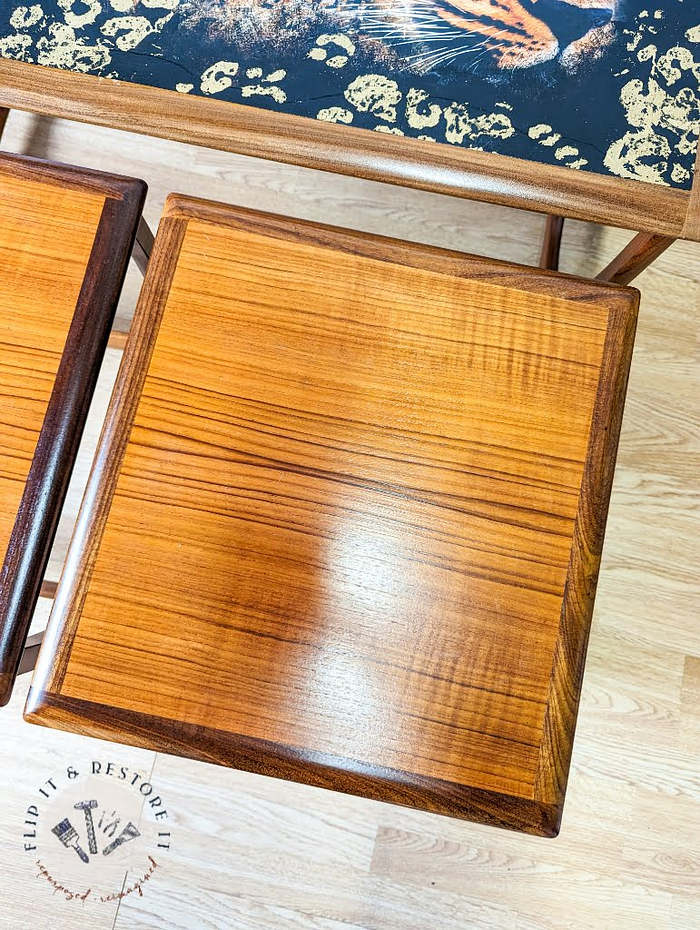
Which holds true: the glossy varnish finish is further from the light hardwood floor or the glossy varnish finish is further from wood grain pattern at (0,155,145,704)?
the light hardwood floor

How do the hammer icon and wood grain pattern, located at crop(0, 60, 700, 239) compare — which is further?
the hammer icon

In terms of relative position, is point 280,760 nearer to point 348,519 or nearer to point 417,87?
point 348,519

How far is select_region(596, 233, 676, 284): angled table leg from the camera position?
2.72 feet

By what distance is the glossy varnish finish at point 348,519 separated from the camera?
0.66 m

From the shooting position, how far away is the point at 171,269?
72 centimetres

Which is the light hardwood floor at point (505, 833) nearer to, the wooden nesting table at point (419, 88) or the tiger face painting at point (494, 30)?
the wooden nesting table at point (419, 88)

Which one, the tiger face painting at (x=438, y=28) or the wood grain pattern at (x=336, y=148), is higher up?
the tiger face painting at (x=438, y=28)

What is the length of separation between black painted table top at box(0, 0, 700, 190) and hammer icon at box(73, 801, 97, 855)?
99cm

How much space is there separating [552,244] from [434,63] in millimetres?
462

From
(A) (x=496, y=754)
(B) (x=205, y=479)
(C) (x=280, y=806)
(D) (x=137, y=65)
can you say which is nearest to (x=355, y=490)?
(B) (x=205, y=479)
